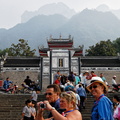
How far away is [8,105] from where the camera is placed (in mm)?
10312

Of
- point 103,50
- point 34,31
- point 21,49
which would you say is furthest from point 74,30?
point 103,50

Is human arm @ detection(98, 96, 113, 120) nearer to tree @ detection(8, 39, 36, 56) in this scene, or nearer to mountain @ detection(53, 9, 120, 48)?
tree @ detection(8, 39, 36, 56)

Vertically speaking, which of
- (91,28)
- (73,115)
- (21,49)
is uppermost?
(91,28)

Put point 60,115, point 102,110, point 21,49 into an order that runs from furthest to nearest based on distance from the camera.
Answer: point 21,49
point 102,110
point 60,115

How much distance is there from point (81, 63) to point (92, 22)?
373 ft

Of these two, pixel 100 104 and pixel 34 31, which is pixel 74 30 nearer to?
pixel 34 31

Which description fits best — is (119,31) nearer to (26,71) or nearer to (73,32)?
(73,32)

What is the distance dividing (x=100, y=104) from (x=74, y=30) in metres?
122

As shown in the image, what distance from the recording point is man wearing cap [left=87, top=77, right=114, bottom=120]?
308cm

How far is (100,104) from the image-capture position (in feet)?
10.3

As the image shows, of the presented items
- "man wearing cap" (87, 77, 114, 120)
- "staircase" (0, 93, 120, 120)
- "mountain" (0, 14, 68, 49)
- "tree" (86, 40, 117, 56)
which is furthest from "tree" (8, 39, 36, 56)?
"mountain" (0, 14, 68, 49)

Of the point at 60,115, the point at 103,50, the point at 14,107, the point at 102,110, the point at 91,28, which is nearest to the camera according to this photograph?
the point at 60,115

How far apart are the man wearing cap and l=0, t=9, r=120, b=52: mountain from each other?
10935 cm

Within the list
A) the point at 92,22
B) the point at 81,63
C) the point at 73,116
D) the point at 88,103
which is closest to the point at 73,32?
the point at 92,22
